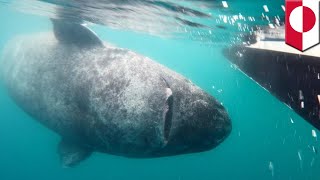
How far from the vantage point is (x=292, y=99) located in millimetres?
7203

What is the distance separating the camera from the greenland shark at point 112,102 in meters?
5.71

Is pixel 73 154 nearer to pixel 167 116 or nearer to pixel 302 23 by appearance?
pixel 167 116

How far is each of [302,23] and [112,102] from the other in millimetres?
3979

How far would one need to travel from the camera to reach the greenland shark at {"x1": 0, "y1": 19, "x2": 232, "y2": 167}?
5715 mm

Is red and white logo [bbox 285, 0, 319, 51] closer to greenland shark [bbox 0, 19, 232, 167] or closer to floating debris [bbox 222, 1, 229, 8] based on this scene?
greenland shark [bbox 0, 19, 232, 167]

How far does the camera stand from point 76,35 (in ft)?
27.6

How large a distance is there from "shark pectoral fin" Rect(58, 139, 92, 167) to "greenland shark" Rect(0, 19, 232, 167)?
2 cm

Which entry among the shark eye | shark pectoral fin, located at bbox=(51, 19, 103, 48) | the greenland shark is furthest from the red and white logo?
shark pectoral fin, located at bbox=(51, 19, 103, 48)

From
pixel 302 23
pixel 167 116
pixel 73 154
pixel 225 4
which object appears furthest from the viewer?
pixel 225 4

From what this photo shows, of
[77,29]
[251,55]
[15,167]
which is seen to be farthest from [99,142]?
[15,167]

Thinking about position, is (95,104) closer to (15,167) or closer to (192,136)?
(192,136)

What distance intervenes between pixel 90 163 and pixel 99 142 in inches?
1194

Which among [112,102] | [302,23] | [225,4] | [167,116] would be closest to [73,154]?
[112,102]

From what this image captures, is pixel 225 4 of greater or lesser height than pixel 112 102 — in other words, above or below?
above
